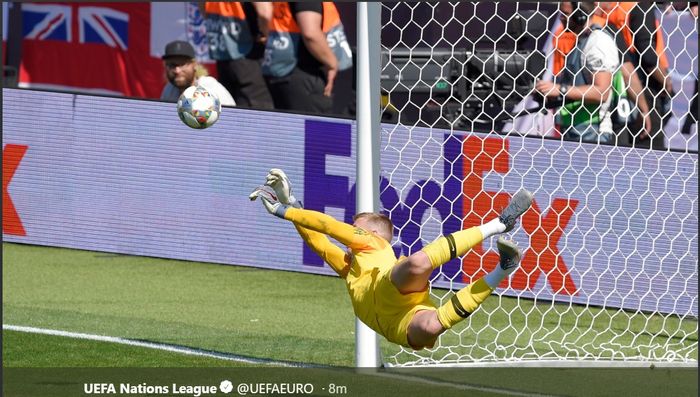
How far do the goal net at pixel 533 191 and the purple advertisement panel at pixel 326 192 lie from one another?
0.01 m

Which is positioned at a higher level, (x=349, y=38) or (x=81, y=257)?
(x=349, y=38)

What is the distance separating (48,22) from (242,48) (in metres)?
6.14

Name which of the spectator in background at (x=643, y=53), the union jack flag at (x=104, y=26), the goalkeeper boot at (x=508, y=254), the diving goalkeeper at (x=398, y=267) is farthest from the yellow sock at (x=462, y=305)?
the union jack flag at (x=104, y=26)

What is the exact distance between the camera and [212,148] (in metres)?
12.6

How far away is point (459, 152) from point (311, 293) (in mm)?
1676

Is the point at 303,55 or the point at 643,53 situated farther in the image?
the point at 303,55

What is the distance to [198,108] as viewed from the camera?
31.7ft

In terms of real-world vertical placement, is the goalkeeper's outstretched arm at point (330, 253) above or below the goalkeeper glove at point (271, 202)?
below

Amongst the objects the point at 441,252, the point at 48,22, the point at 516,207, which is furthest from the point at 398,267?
the point at 48,22

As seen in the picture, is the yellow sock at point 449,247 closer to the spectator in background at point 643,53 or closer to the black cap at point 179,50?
the spectator in background at point 643,53

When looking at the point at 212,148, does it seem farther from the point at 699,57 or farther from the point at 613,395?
the point at 613,395

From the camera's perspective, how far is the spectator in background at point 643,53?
11156mm

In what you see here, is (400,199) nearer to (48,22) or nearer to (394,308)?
(394,308)

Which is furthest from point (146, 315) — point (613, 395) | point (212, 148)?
point (613, 395)
